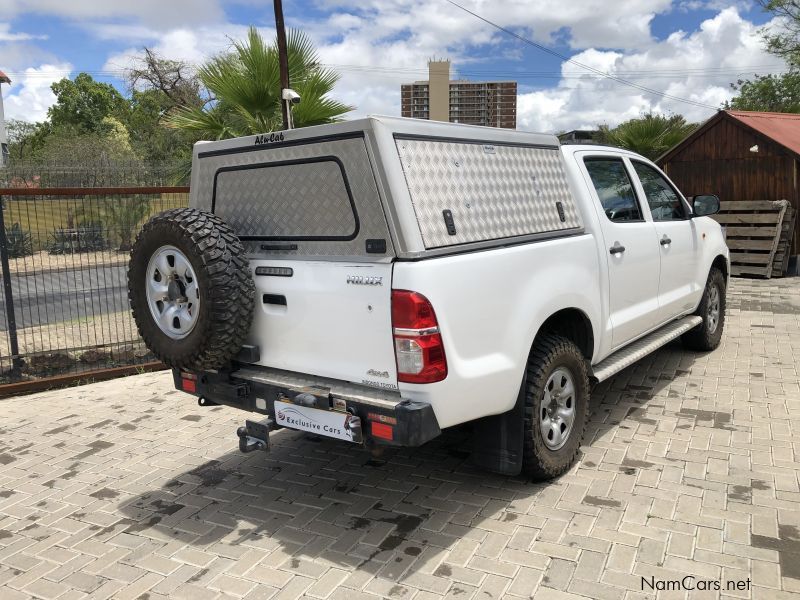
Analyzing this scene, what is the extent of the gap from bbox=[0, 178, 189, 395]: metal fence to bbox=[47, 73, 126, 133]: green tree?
171 ft

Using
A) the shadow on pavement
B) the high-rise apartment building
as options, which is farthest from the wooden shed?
the high-rise apartment building

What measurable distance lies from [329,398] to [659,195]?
377cm

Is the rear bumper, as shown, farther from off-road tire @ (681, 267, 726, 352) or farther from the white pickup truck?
off-road tire @ (681, 267, 726, 352)

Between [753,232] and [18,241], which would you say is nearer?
[18,241]

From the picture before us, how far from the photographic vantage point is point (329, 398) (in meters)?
3.20

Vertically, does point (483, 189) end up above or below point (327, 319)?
above

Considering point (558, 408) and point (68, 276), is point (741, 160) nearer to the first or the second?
point (558, 408)

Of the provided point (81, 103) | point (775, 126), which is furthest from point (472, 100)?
point (81, 103)

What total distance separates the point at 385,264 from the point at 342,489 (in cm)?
165

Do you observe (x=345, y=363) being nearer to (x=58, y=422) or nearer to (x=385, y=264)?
(x=385, y=264)

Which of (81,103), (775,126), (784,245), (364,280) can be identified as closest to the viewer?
(364,280)

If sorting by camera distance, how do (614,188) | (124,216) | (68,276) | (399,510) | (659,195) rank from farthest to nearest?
(124,216) < (68,276) < (659,195) < (614,188) < (399,510)

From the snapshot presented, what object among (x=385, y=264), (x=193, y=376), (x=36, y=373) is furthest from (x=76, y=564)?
(x=36, y=373)

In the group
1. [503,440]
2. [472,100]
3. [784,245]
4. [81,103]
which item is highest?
[81,103]
